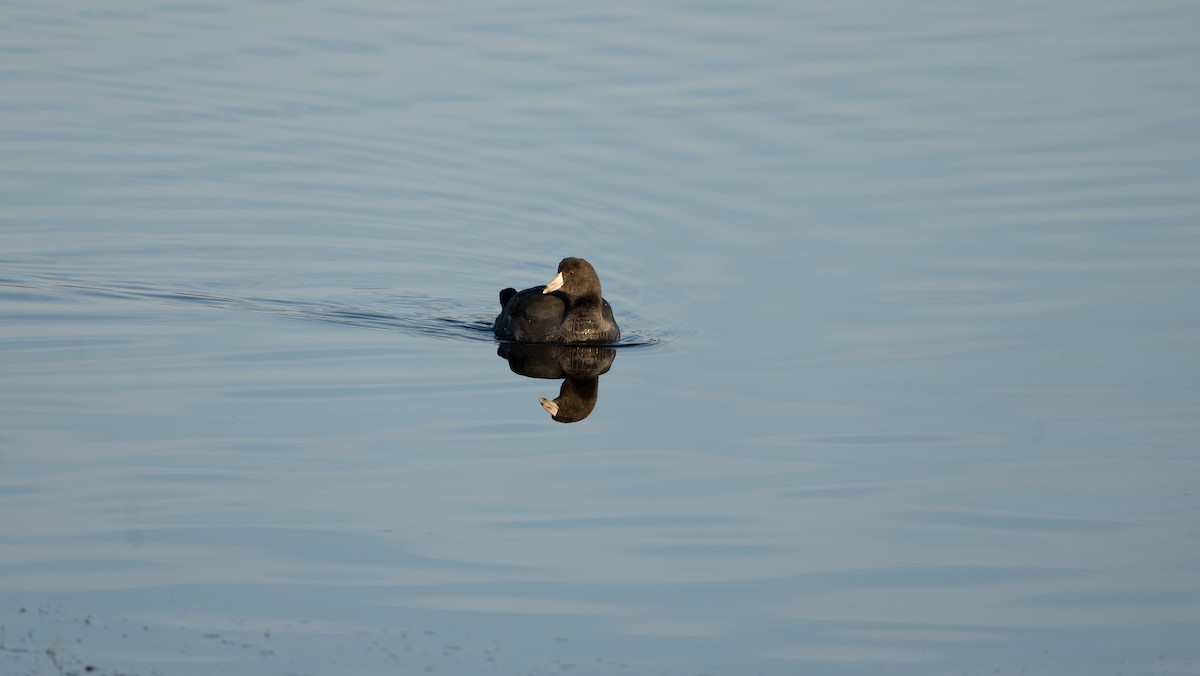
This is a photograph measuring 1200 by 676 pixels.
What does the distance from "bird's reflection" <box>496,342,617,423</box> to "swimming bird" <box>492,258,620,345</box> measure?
127 mm

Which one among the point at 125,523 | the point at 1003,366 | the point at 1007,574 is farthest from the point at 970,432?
the point at 125,523

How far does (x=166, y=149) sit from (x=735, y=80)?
8713mm

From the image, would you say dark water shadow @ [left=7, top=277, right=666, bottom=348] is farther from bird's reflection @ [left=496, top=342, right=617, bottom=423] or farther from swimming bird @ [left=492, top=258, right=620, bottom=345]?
bird's reflection @ [left=496, top=342, right=617, bottom=423]

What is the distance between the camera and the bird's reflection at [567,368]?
48.6ft

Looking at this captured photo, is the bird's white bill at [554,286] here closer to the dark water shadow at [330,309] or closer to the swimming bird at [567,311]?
the swimming bird at [567,311]

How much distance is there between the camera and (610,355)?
55.6 feet

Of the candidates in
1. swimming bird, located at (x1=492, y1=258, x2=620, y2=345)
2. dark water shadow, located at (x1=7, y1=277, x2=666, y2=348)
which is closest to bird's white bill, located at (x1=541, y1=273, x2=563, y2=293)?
swimming bird, located at (x1=492, y1=258, x2=620, y2=345)

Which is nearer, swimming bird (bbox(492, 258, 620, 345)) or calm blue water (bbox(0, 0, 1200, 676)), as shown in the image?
calm blue water (bbox(0, 0, 1200, 676))

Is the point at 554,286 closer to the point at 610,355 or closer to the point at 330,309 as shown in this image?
the point at 610,355

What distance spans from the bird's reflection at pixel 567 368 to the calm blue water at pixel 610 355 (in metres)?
0.21

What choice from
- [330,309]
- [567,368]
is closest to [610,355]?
[567,368]

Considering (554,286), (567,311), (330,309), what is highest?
(554,286)

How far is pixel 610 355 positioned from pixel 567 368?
0.59 meters

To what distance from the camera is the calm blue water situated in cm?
1024
